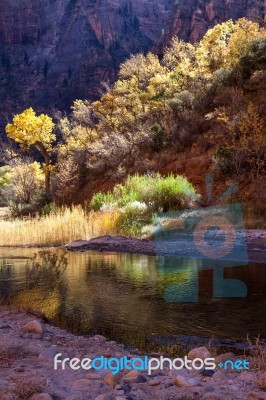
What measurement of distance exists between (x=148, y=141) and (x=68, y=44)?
76.5 metres

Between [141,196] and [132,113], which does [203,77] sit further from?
[141,196]

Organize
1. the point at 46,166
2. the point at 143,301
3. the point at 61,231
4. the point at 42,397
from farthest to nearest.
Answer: the point at 46,166, the point at 61,231, the point at 143,301, the point at 42,397

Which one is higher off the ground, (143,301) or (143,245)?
(143,245)

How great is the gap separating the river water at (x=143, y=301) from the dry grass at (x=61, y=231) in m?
5.08

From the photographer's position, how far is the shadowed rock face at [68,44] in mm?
89750

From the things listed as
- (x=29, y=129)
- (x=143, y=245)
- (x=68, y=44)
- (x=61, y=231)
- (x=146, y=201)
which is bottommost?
(x=143, y=245)

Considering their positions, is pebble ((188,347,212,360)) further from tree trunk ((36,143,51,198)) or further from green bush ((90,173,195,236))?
tree trunk ((36,143,51,198))

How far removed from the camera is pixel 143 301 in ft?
24.3

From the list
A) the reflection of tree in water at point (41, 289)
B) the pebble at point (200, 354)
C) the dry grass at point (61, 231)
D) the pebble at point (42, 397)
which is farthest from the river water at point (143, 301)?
the dry grass at point (61, 231)

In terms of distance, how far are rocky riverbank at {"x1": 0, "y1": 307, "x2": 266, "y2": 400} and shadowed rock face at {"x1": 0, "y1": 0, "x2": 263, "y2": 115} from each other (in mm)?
81799

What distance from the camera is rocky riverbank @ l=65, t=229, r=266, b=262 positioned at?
1250 cm

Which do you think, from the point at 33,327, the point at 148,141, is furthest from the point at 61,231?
the point at 148,141

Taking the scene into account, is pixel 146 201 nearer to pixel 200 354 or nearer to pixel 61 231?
pixel 61 231

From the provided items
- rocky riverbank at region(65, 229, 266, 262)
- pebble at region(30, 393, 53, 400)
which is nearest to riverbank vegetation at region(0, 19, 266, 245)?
rocky riverbank at region(65, 229, 266, 262)
